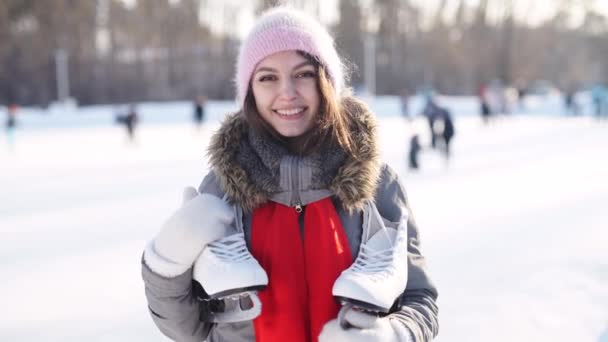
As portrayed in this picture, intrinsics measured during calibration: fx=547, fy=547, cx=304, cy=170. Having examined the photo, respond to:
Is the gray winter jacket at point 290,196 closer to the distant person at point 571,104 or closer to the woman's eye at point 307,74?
the woman's eye at point 307,74

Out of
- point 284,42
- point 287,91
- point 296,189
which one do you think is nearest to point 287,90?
point 287,91

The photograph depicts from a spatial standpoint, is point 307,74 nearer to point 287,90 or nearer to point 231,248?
point 287,90

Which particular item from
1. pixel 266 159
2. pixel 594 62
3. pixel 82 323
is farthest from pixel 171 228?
pixel 594 62

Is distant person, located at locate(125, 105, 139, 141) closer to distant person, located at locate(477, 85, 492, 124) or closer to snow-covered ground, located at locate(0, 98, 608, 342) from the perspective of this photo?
snow-covered ground, located at locate(0, 98, 608, 342)

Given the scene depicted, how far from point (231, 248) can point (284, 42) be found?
55 cm

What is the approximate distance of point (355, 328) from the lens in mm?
1275

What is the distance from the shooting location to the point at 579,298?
337 centimetres

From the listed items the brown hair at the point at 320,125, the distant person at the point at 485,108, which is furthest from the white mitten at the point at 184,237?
the distant person at the point at 485,108

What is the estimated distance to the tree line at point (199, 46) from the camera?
36750 mm

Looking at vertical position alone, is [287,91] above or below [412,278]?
above

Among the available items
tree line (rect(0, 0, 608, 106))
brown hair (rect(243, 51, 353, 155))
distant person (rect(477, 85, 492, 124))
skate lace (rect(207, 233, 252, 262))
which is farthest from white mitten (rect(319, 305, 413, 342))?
tree line (rect(0, 0, 608, 106))

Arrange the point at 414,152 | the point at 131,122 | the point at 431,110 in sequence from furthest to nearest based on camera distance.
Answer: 1. the point at 131,122
2. the point at 431,110
3. the point at 414,152

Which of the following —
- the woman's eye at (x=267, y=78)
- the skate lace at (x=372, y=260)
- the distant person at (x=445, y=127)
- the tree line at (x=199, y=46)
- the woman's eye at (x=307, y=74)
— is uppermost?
the tree line at (x=199, y=46)

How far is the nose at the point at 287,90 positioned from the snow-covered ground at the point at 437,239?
3.36 ft
